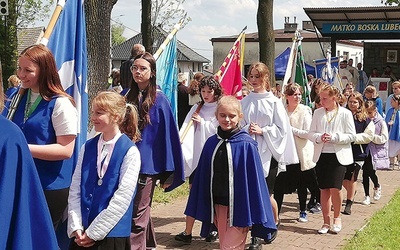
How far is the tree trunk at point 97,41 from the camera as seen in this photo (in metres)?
8.81

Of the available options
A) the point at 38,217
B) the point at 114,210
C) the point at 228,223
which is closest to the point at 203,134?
the point at 228,223

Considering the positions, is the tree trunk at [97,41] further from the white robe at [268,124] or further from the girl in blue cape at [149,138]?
the girl in blue cape at [149,138]

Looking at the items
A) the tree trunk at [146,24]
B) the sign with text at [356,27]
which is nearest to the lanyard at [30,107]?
the tree trunk at [146,24]

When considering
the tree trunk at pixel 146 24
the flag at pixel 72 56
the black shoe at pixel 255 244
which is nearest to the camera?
the flag at pixel 72 56

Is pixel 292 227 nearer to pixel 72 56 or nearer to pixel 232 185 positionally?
pixel 232 185

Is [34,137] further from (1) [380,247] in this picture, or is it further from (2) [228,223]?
(1) [380,247]

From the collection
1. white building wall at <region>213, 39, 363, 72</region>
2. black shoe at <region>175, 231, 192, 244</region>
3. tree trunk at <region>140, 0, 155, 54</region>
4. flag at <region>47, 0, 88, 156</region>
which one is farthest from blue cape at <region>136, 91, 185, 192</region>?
white building wall at <region>213, 39, 363, 72</region>

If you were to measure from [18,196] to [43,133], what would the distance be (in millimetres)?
1895

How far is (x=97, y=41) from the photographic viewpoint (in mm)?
8891

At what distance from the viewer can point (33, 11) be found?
138 feet

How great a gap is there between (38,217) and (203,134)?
468cm

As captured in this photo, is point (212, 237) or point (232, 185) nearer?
point (232, 185)

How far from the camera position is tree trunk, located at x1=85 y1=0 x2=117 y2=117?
8.81m

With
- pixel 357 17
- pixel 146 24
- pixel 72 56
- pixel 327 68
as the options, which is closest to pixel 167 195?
pixel 72 56
